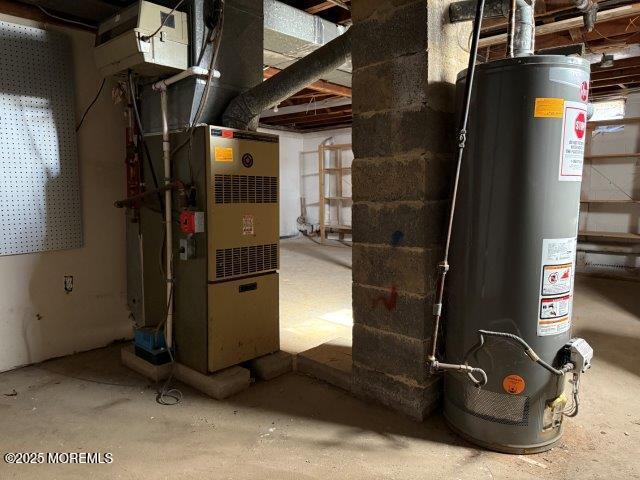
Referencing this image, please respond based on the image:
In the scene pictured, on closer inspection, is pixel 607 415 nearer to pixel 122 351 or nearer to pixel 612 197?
pixel 122 351

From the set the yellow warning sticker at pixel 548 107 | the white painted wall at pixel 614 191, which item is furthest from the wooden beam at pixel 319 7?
the white painted wall at pixel 614 191

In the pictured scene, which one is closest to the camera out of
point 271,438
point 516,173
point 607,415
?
point 516,173

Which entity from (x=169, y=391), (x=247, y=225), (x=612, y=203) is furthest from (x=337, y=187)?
(x=169, y=391)

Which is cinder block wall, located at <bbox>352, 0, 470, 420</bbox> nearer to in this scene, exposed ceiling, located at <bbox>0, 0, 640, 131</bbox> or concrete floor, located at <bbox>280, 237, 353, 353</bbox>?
concrete floor, located at <bbox>280, 237, 353, 353</bbox>

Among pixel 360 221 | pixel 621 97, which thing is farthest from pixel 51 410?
pixel 621 97

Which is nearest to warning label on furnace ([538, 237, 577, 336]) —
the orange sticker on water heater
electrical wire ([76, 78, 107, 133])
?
the orange sticker on water heater

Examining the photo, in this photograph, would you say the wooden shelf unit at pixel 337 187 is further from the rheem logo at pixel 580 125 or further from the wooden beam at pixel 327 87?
the rheem logo at pixel 580 125

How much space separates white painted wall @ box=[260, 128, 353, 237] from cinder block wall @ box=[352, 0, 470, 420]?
6932mm

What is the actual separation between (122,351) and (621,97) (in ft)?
21.4

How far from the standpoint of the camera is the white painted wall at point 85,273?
8.08ft

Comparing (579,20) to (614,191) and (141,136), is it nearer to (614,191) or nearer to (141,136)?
(141,136)

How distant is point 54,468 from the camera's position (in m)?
1.59

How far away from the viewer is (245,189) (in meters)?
2.27

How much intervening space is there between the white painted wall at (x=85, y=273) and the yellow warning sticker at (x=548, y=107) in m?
2.47
